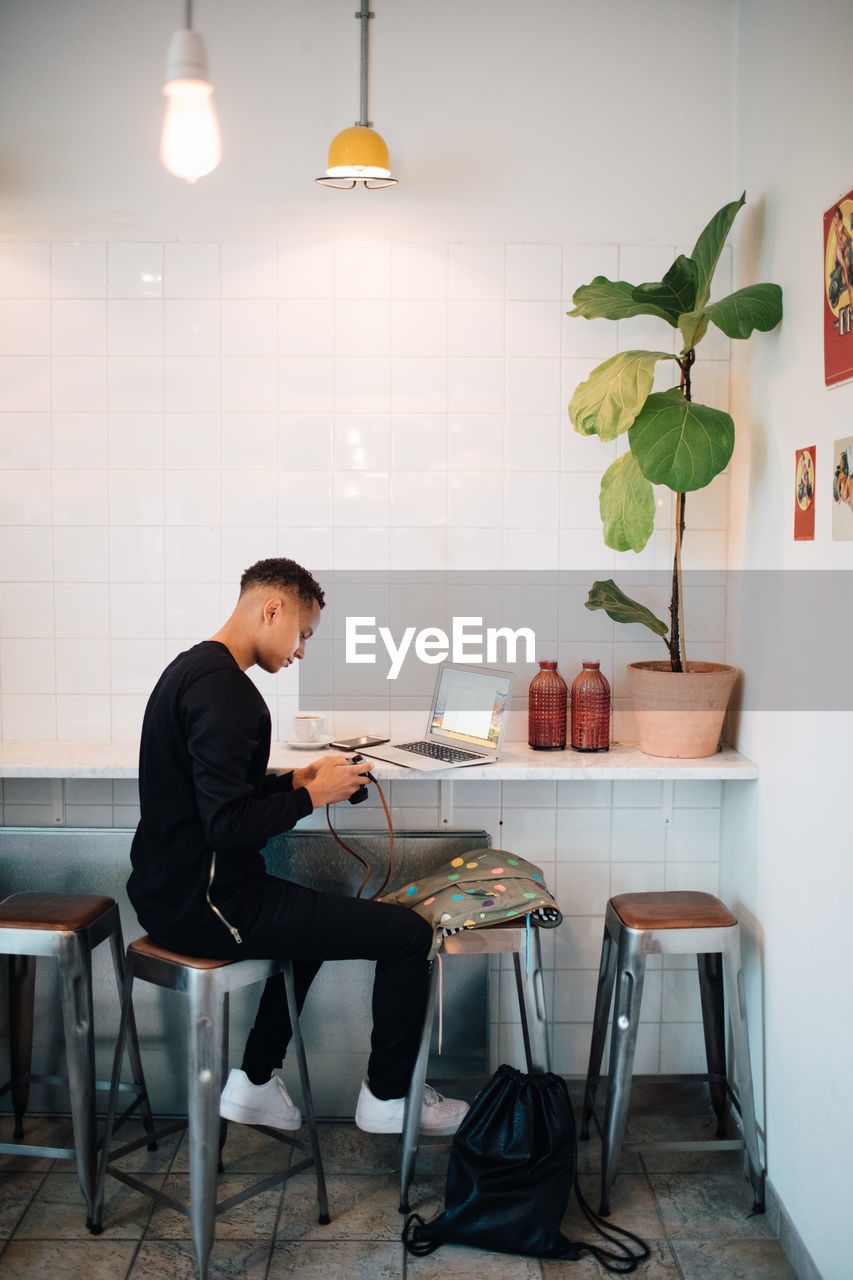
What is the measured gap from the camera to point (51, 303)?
2.96 m

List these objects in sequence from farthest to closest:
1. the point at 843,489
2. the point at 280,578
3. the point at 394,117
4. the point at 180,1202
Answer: the point at 394,117
the point at 280,578
the point at 180,1202
the point at 843,489

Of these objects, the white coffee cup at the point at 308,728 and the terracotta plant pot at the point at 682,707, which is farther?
the white coffee cup at the point at 308,728

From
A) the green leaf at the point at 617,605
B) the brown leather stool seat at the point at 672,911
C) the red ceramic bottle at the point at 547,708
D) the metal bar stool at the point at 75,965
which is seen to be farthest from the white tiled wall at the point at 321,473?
the metal bar stool at the point at 75,965

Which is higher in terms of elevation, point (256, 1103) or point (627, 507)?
point (627, 507)

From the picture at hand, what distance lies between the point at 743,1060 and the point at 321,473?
186 cm

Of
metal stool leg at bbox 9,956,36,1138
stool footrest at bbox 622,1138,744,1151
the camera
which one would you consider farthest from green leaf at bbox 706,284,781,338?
metal stool leg at bbox 9,956,36,1138

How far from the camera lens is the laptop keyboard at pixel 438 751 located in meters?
2.72

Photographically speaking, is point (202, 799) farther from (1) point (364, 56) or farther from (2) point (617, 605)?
(1) point (364, 56)

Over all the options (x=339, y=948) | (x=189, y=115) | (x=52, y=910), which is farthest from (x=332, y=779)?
(x=189, y=115)

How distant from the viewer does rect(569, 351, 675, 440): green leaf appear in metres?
2.54

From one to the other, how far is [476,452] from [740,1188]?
79.1 inches

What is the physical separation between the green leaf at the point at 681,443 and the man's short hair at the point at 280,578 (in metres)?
0.85

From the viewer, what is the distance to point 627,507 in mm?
2621

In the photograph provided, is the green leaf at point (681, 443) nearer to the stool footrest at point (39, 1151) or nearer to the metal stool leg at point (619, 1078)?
the metal stool leg at point (619, 1078)
